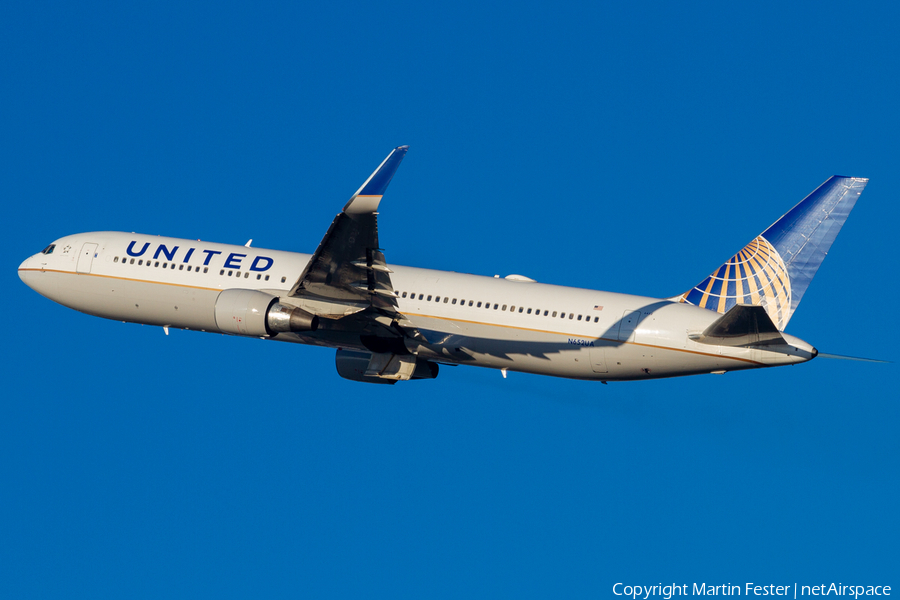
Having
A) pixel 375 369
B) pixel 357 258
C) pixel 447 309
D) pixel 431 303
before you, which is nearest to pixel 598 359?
pixel 447 309

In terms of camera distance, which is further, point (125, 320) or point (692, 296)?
point (125, 320)

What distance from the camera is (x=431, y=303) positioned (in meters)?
35.9

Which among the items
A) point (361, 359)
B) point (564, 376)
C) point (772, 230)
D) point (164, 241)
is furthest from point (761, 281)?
point (164, 241)

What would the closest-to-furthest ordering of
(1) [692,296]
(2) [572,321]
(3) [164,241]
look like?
(2) [572,321] → (1) [692,296] → (3) [164,241]

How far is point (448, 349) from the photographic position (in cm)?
3553

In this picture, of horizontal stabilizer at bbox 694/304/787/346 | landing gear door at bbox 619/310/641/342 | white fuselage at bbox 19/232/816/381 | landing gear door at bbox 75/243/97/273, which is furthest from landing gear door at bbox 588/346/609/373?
landing gear door at bbox 75/243/97/273

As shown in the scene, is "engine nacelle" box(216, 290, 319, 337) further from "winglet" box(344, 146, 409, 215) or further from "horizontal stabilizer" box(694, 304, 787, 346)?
"horizontal stabilizer" box(694, 304, 787, 346)

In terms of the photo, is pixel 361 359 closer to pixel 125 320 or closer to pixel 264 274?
pixel 264 274

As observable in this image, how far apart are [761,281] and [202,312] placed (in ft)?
63.2

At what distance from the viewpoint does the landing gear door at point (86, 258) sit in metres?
39.8

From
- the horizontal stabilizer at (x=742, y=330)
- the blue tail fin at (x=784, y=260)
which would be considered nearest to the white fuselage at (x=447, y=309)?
the horizontal stabilizer at (x=742, y=330)

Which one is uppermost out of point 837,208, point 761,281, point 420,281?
point 837,208

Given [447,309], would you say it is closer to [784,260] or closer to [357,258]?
[357,258]

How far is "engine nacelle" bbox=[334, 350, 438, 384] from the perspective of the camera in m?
36.8
